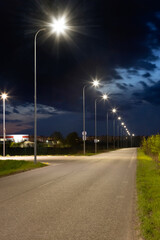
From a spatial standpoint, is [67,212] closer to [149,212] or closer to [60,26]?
[149,212]

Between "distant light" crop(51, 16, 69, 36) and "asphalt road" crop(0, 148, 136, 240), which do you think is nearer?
"asphalt road" crop(0, 148, 136, 240)

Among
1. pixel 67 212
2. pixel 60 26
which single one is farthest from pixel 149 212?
pixel 60 26

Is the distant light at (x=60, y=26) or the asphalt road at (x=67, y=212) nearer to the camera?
the asphalt road at (x=67, y=212)

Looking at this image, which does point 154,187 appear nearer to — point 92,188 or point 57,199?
point 92,188

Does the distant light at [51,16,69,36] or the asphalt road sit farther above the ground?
the distant light at [51,16,69,36]

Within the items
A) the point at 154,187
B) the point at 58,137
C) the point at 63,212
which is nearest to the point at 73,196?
the point at 63,212

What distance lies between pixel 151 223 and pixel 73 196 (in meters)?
3.89

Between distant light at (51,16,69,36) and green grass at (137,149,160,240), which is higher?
distant light at (51,16,69,36)

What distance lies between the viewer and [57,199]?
948cm

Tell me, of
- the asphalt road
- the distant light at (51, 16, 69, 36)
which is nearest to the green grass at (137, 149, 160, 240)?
the asphalt road

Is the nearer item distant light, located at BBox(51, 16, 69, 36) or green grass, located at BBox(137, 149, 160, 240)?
green grass, located at BBox(137, 149, 160, 240)

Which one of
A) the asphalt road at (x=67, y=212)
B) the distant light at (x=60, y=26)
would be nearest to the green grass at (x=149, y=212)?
the asphalt road at (x=67, y=212)

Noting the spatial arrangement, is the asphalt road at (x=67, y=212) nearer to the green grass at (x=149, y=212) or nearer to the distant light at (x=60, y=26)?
the green grass at (x=149, y=212)

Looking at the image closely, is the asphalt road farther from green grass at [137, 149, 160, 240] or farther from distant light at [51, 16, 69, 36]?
distant light at [51, 16, 69, 36]
